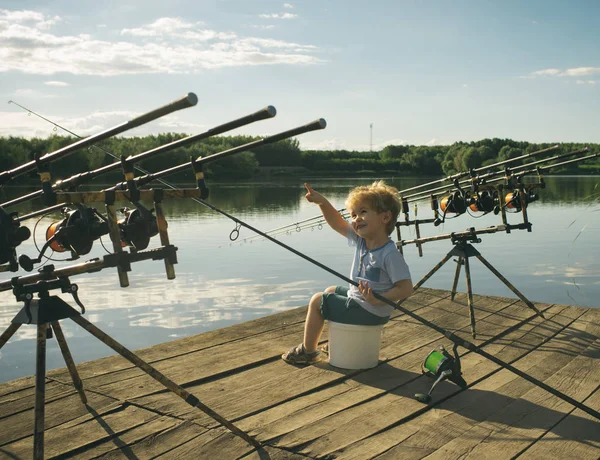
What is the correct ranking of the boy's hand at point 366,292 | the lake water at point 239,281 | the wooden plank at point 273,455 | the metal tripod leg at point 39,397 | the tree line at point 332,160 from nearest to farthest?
the metal tripod leg at point 39,397
the wooden plank at point 273,455
the boy's hand at point 366,292
the lake water at point 239,281
the tree line at point 332,160

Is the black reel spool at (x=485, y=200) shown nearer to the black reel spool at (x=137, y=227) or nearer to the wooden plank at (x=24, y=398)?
the black reel spool at (x=137, y=227)

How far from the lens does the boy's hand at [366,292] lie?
11.6 feet

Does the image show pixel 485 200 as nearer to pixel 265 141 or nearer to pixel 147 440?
pixel 265 141

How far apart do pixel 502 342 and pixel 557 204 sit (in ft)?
78.5

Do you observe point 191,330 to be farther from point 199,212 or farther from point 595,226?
point 199,212

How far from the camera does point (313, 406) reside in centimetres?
341

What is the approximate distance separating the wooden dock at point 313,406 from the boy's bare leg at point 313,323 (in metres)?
0.18

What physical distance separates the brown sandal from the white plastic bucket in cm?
16

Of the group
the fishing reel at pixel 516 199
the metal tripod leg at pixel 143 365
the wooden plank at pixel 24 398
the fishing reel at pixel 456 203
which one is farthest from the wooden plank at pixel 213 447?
the fishing reel at pixel 516 199

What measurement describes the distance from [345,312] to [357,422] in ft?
2.75

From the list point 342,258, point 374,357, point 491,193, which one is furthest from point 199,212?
point 374,357

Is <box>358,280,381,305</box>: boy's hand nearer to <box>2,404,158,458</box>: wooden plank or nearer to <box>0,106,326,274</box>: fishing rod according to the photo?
<box>0,106,326,274</box>: fishing rod

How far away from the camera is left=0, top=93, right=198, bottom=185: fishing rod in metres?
2.10

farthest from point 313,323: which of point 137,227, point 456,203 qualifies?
point 456,203
